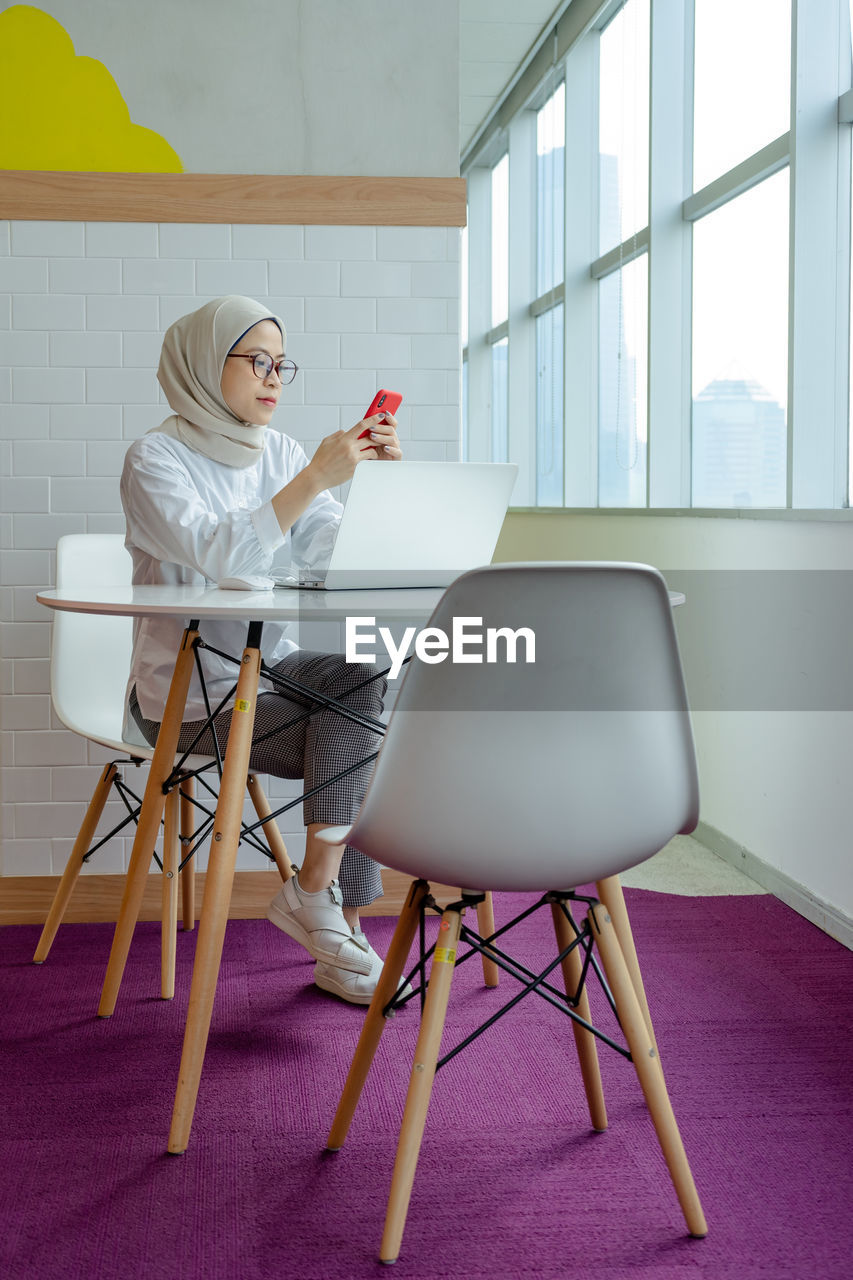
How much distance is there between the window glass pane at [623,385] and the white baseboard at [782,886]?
1.75m

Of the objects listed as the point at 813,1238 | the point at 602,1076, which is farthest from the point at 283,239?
the point at 813,1238

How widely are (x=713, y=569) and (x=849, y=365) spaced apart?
827 mm

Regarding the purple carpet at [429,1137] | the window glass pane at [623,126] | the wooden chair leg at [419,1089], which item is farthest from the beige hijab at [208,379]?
the window glass pane at [623,126]

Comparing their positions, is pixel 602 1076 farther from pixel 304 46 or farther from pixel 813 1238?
pixel 304 46

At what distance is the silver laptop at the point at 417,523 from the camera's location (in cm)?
191

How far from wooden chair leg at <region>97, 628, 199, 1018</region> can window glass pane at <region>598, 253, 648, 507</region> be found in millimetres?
3078

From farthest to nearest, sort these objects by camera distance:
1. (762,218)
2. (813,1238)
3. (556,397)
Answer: (556,397) → (762,218) → (813,1238)

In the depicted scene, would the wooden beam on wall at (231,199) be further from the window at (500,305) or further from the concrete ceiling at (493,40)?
the window at (500,305)

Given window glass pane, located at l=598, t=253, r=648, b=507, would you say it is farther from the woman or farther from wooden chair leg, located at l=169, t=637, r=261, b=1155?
wooden chair leg, located at l=169, t=637, r=261, b=1155

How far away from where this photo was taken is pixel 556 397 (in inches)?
258

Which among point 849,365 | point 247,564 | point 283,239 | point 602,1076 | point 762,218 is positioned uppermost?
point 762,218

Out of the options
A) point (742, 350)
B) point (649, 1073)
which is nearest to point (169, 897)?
point (649, 1073)

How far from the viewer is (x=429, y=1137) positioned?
187 cm

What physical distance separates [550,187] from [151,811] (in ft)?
17.1
